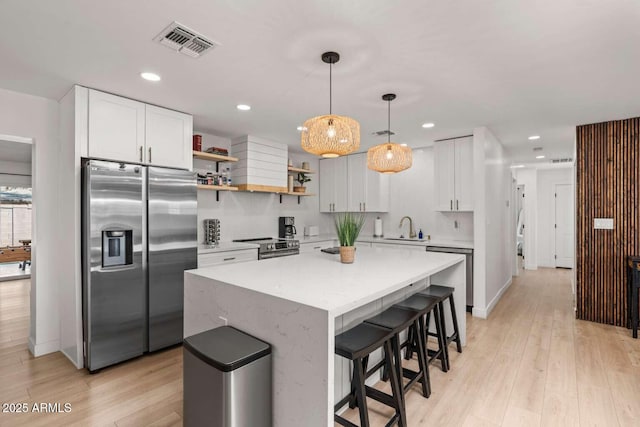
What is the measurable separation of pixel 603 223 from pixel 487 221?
1246mm

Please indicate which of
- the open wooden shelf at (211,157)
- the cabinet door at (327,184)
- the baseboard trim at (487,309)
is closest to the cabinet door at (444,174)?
the baseboard trim at (487,309)

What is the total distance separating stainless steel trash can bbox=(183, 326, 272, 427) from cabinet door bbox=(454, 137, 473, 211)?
378cm

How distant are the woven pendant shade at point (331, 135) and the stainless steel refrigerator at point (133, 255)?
5.47 ft

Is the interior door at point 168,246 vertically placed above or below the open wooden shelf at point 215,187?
below

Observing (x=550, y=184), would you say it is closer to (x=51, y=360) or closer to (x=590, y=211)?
(x=590, y=211)

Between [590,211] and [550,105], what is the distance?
1643 mm

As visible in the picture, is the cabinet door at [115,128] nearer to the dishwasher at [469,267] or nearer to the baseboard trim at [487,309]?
the dishwasher at [469,267]

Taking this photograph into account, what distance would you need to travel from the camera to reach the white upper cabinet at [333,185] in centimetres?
594

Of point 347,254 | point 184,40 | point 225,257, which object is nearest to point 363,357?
point 347,254

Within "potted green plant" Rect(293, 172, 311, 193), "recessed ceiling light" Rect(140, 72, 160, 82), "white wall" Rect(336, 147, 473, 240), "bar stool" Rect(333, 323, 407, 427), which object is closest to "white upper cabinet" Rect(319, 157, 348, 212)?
"potted green plant" Rect(293, 172, 311, 193)

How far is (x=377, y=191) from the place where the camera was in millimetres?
5547

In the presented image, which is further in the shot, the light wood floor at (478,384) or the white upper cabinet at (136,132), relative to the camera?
the white upper cabinet at (136,132)

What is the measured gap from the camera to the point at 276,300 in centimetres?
158

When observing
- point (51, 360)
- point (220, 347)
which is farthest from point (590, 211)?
point (51, 360)
